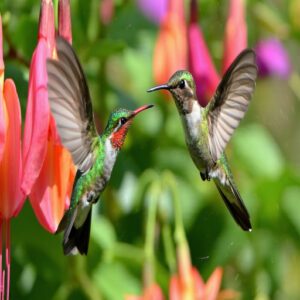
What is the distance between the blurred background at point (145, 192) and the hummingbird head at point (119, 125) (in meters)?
0.35

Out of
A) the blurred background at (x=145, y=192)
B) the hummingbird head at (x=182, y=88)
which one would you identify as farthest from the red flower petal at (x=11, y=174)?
the blurred background at (x=145, y=192)

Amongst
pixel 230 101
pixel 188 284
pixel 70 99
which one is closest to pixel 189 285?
pixel 188 284

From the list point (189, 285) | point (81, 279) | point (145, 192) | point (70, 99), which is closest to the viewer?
point (70, 99)

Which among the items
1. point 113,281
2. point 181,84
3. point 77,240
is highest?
point 181,84

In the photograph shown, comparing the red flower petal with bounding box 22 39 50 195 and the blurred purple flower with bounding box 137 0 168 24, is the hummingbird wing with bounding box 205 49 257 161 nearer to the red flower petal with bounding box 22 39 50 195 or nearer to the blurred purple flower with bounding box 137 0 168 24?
the red flower petal with bounding box 22 39 50 195

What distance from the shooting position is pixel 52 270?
47.6 inches

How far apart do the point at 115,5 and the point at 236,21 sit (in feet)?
0.79

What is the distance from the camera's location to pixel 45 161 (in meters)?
0.70

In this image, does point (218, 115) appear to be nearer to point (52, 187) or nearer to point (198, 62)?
point (52, 187)

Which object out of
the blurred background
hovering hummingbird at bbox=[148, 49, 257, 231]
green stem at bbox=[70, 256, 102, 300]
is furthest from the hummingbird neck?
green stem at bbox=[70, 256, 102, 300]

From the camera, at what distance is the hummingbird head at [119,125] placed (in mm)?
633

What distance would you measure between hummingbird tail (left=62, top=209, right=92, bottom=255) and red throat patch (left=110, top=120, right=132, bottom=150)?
0.06 m

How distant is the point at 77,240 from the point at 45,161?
Answer: 0.20 ft

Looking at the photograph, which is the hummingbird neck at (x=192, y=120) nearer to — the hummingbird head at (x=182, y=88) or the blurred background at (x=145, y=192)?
the hummingbird head at (x=182, y=88)
